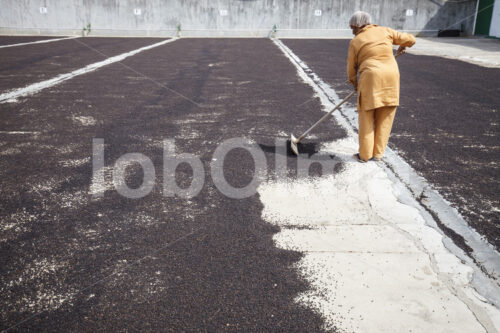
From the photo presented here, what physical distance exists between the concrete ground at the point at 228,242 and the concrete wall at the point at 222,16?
843 inches

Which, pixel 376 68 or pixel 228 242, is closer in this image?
pixel 228 242

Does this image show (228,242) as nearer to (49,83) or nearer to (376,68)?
(376,68)

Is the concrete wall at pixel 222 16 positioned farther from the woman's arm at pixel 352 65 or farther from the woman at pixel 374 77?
the woman at pixel 374 77

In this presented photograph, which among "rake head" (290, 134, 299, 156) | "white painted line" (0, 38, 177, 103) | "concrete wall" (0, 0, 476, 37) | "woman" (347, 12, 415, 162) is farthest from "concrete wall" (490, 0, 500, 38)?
"rake head" (290, 134, 299, 156)

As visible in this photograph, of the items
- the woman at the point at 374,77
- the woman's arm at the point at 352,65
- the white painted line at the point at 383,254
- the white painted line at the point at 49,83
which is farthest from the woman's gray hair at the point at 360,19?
the white painted line at the point at 49,83

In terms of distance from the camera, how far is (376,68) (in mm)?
4234

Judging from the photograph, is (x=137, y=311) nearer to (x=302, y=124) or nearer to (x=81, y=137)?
(x=81, y=137)

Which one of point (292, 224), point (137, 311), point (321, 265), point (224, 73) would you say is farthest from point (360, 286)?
point (224, 73)

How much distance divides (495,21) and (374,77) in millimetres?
23777

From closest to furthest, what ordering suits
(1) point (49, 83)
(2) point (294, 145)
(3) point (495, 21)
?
(2) point (294, 145) → (1) point (49, 83) → (3) point (495, 21)

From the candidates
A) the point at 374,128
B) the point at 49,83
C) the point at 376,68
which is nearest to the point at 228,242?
the point at 374,128

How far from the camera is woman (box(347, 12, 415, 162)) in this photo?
14.0 ft

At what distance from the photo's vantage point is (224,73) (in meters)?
10.6

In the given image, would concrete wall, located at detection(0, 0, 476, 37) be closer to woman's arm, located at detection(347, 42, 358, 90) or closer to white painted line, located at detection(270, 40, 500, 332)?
woman's arm, located at detection(347, 42, 358, 90)
